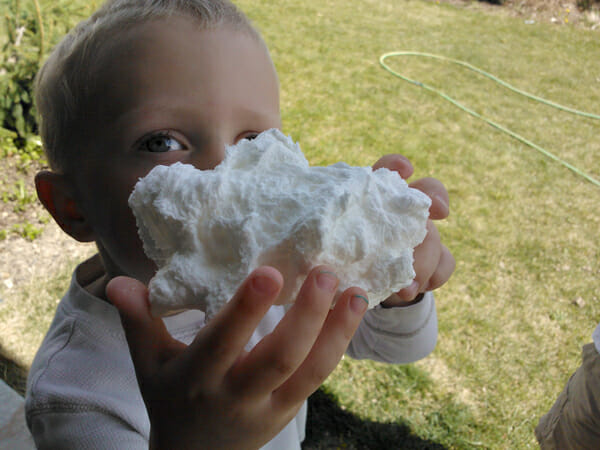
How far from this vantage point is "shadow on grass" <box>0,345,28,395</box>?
2.72 metres

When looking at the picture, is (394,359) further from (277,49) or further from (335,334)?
(277,49)

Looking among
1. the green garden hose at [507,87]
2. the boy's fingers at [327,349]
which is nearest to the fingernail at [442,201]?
the boy's fingers at [327,349]

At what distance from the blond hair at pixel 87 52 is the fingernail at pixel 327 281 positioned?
32.0 inches

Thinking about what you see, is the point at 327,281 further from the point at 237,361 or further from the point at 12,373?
the point at 12,373

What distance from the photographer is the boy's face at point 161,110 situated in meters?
1.14

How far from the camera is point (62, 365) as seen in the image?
1.37 metres

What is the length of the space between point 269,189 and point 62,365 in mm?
943

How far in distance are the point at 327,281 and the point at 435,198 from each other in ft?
1.79

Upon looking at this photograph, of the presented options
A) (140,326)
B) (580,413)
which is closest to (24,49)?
(140,326)

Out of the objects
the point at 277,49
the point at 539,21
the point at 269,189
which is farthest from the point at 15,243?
the point at 539,21

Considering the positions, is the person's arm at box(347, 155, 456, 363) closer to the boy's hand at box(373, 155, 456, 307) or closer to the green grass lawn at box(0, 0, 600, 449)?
the boy's hand at box(373, 155, 456, 307)

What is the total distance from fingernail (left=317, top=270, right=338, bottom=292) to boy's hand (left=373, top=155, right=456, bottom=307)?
454mm

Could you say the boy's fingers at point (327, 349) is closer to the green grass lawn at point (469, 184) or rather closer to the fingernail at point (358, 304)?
the fingernail at point (358, 304)

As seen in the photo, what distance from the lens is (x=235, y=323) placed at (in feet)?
2.49
